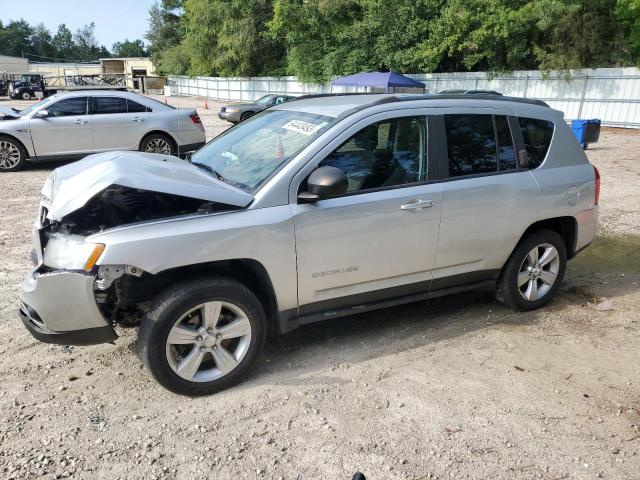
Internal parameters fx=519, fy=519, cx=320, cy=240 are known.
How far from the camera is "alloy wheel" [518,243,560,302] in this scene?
14.9 ft

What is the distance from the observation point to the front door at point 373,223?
135 inches

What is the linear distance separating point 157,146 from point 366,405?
31.6ft

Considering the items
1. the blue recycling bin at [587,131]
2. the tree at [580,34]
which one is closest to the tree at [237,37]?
the tree at [580,34]

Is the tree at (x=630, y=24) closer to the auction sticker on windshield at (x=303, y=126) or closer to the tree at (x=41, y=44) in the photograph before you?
the auction sticker on windshield at (x=303, y=126)

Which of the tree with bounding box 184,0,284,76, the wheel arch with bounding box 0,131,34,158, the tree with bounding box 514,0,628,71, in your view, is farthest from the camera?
the tree with bounding box 184,0,284,76

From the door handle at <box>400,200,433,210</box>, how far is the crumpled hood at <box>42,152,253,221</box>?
112 centimetres

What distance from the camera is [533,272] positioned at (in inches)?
181

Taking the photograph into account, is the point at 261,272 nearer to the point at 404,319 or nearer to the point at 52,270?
the point at 52,270

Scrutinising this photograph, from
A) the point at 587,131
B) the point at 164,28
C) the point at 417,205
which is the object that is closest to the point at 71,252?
the point at 417,205

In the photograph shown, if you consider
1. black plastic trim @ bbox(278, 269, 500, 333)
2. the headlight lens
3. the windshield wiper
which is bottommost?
black plastic trim @ bbox(278, 269, 500, 333)

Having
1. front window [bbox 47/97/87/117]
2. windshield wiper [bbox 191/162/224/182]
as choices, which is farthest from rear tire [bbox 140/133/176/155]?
windshield wiper [bbox 191/162/224/182]

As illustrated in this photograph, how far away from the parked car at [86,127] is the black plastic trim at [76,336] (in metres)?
7.71

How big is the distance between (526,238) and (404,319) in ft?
4.12

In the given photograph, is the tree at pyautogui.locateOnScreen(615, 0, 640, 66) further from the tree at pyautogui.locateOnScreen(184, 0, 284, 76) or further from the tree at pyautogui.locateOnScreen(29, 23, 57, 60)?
the tree at pyautogui.locateOnScreen(29, 23, 57, 60)
